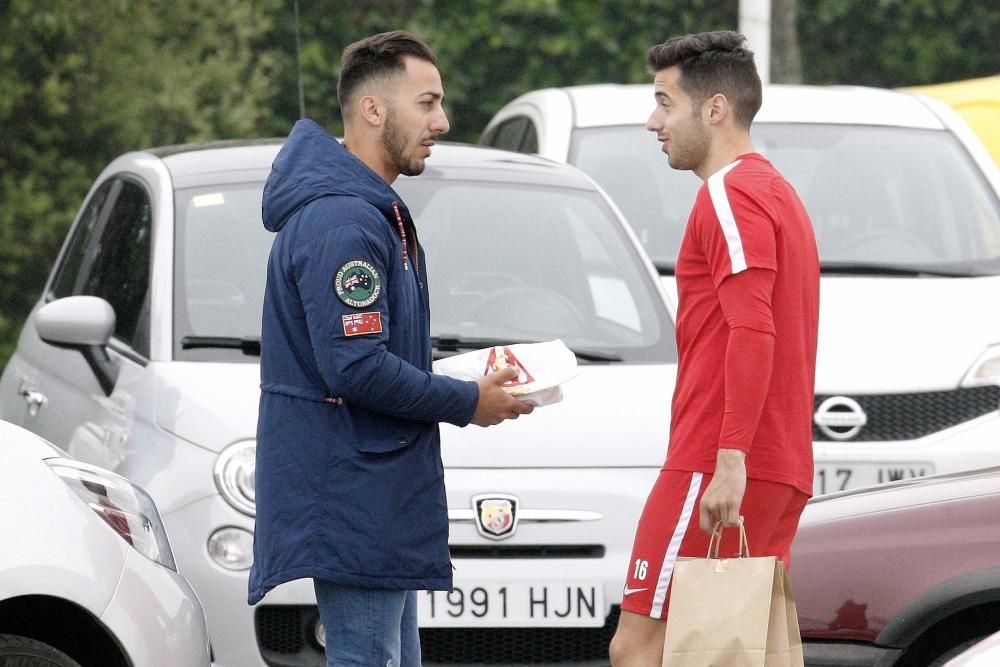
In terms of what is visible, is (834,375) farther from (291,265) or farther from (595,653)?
(291,265)

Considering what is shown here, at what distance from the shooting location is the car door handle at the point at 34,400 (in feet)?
19.8

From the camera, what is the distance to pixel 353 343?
3.48 meters

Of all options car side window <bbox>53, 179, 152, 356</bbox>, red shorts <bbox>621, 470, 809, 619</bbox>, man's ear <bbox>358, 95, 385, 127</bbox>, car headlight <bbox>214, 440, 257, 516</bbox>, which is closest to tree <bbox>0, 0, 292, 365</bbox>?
car side window <bbox>53, 179, 152, 356</bbox>

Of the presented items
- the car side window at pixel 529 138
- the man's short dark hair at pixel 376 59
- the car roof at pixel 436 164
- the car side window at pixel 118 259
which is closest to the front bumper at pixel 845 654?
the man's short dark hair at pixel 376 59

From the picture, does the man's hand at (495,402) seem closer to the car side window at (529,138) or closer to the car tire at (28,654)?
the car tire at (28,654)

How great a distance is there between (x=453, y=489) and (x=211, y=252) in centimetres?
131

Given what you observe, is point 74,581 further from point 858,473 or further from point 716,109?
point 858,473

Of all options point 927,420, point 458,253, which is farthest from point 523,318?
point 927,420

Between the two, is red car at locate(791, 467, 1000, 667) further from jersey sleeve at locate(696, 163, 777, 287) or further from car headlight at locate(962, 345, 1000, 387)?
car headlight at locate(962, 345, 1000, 387)

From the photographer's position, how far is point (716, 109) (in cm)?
391

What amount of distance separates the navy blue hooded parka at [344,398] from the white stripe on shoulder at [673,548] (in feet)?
1.53

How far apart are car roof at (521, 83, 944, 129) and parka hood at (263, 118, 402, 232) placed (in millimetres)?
4045

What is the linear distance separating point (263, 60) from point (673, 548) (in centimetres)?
840

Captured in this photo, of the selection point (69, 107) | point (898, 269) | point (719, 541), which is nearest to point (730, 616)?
point (719, 541)
